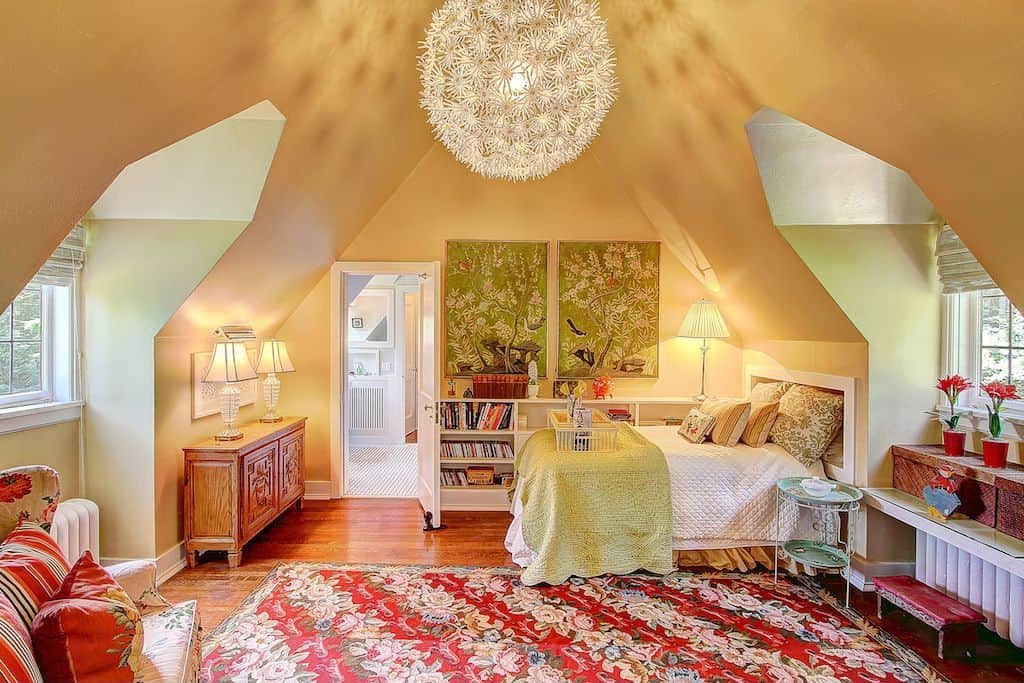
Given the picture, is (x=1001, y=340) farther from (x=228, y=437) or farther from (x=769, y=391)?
(x=228, y=437)

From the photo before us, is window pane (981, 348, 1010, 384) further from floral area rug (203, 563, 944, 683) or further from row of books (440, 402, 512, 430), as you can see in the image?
row of books (440, 402, 512, 430)

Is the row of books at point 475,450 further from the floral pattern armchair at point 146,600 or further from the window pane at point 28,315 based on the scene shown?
the window pane at point 28,315

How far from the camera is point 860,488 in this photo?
3156 mm

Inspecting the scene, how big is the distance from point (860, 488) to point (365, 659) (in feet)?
9.64

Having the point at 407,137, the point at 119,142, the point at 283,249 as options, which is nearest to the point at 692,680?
the point at 119,142

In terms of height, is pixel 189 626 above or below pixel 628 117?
below

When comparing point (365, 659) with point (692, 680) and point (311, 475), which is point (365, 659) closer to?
point (692, 680)

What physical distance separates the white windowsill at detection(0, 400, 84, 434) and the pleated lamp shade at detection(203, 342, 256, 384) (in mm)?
701

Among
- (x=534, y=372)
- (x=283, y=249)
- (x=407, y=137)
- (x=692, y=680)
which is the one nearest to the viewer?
(x=692, y=680)

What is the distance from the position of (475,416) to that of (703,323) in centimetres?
208

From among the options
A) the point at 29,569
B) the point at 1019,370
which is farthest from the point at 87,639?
the point at 1019,370

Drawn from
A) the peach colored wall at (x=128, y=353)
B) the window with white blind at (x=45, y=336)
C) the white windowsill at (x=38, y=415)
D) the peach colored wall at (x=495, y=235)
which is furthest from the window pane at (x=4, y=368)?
the peach colored wall at (x=495, y=235)

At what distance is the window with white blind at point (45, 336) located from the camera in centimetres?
274

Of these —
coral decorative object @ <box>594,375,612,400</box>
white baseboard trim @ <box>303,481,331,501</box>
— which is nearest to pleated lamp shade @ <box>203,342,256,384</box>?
white baseboard trim @ <box>303,481,331,501</box>
